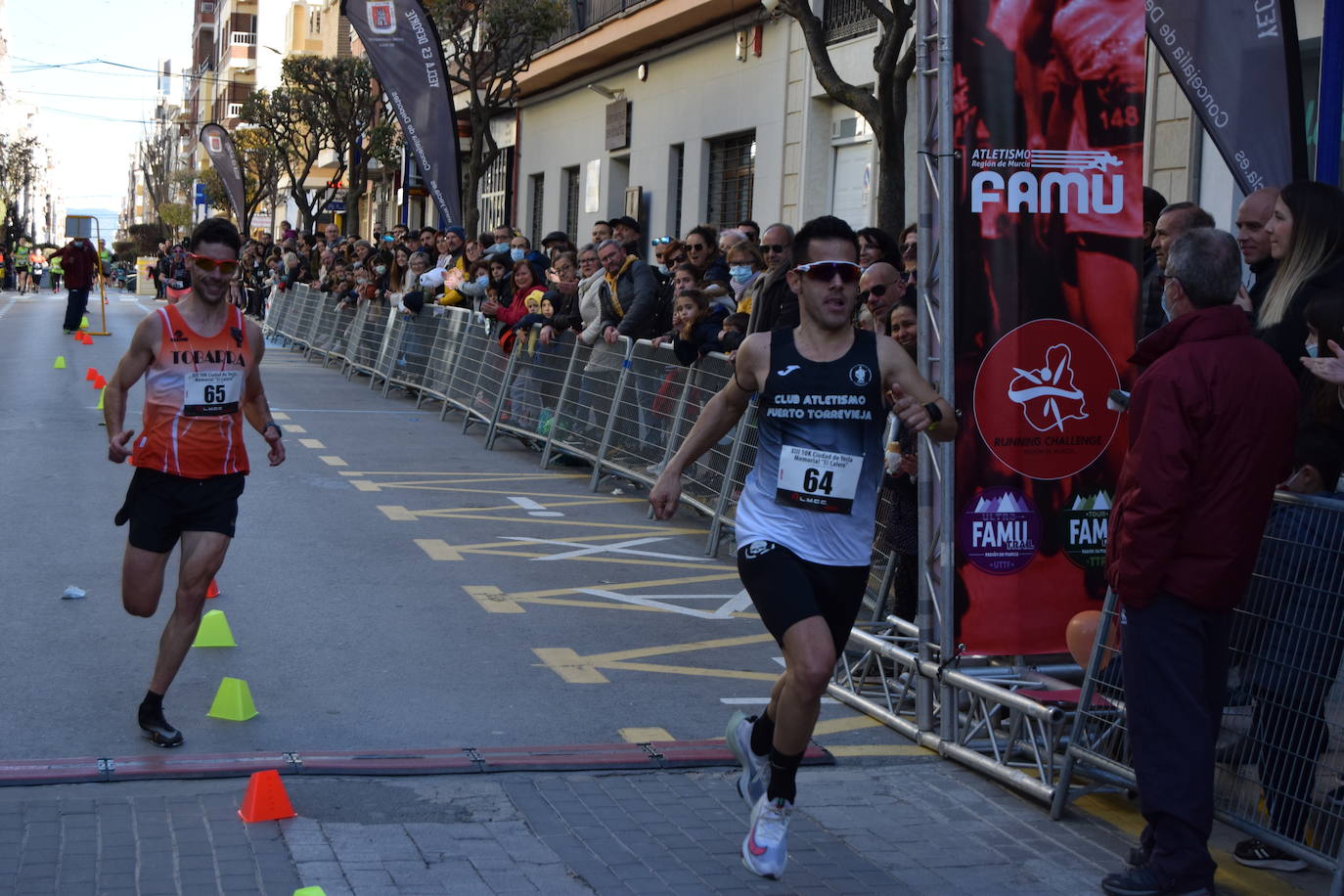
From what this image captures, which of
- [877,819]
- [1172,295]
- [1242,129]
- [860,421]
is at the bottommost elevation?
Result: [877,819]

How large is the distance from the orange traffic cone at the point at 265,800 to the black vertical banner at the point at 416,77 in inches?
659

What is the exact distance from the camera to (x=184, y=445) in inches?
240

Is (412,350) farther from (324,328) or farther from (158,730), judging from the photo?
(158,730)

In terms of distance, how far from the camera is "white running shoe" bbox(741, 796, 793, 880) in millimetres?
4754

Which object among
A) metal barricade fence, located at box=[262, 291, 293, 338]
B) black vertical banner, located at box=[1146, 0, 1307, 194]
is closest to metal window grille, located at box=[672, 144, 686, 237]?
metal barricade fence, located at box=[262, 291, 293, 338]

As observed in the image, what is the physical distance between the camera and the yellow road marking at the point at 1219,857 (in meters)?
4.87

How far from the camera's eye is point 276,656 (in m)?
7.28

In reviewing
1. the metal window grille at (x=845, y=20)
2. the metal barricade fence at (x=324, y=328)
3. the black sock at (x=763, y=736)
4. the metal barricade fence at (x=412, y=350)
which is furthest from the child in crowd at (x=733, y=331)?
the metal barricade fence at (x=324, y=328)

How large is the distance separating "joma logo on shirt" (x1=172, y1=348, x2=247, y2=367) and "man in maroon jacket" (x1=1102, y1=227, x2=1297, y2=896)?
3.40 m

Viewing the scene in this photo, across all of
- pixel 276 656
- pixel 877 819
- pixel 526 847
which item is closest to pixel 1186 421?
pixel 877 819

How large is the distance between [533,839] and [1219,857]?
7.09ft

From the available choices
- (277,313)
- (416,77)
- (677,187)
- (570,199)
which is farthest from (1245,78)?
(277,313)

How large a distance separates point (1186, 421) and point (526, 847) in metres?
2.30

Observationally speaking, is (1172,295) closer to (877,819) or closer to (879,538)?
(877,819)
